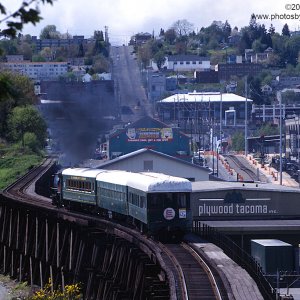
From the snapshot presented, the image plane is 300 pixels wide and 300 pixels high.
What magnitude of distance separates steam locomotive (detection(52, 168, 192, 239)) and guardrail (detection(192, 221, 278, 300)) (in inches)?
42.1

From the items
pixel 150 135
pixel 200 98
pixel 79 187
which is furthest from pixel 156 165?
pixel 200 98

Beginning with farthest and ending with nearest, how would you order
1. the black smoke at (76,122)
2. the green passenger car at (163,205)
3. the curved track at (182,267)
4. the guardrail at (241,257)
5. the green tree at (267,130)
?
the green tree at (267,130), the black smoke at (76,122), the green passenger car at (163,205), the guardrail at (241,257), the curved track at (182,267)

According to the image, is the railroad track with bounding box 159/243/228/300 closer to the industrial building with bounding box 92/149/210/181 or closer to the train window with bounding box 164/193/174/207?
the train window with bounding box 164/193/174/207

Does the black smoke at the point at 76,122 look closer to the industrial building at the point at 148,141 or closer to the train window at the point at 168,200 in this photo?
the industrial building at the point at 148,141

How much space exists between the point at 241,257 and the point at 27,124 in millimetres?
65593

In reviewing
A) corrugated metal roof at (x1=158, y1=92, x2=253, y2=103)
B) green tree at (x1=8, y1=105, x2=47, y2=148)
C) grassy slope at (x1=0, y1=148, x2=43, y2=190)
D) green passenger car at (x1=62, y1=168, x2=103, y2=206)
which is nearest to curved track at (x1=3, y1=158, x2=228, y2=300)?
green passenger car at (x1=62, y1=168, x2=103, y2=206)

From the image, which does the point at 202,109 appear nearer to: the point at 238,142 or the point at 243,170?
the point at 238,142

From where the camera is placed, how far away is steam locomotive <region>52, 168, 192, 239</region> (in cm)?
3152

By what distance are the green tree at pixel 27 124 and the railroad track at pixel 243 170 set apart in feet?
42.8

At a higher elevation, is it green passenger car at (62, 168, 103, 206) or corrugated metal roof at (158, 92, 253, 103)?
green passenger car at (62, 168, 103, 206)

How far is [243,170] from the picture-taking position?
3556 inches

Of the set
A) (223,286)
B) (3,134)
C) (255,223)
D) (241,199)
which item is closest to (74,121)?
(241,199)

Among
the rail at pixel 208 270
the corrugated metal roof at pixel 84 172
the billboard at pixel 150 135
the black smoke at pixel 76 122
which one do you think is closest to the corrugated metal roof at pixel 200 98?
the billboard at pixel 150 135

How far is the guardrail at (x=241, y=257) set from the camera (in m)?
23.4
